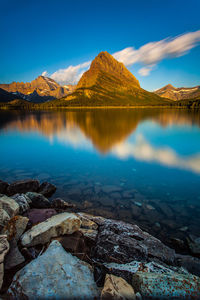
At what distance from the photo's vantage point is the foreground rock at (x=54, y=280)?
11.7 ft

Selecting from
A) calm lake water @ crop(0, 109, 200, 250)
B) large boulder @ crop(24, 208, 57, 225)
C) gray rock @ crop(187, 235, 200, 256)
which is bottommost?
gray rock @ crop(187, 235, 200, 256)

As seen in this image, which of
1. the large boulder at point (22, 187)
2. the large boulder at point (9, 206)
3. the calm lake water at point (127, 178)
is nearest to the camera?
the large boulder at point (9, 206)

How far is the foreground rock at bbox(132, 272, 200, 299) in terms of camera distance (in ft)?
12.6

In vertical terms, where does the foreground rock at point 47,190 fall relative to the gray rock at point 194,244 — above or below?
above

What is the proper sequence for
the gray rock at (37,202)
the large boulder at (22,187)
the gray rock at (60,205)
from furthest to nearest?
A: 1. the large boulder at (22,187)
2. the gray rock at (60,205)
3. the gray rock at (37,202)

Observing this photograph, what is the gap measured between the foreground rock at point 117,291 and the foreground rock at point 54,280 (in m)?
0.25

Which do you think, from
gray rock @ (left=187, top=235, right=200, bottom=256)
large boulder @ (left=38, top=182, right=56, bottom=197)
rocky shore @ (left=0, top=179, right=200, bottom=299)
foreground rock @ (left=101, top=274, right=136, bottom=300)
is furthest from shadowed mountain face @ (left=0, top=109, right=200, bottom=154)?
foreground rock @ (left=101, top=274, right=136, bottom=300)

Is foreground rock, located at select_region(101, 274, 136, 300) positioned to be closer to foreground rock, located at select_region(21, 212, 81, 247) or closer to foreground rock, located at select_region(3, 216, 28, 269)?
foreground rock, located at select_region(21, 212, 81, 247)

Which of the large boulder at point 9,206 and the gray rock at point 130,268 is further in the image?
the large boulder at point 9,206

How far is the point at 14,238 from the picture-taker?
17.8 ft

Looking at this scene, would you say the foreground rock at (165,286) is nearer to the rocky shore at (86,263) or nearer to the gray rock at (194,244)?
the rocky shore at (86,263)

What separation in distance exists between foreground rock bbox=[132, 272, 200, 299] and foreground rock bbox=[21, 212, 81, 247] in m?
2.81

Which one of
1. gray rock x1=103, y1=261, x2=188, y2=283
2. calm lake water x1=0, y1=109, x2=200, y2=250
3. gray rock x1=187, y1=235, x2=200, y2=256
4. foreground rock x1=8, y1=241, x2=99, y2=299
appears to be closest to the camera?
foreground rock x1=8, y1=241, x2=99, y2=299

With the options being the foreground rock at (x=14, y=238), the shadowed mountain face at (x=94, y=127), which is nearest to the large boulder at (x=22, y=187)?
the foreground rock at (x=14, y=238)
